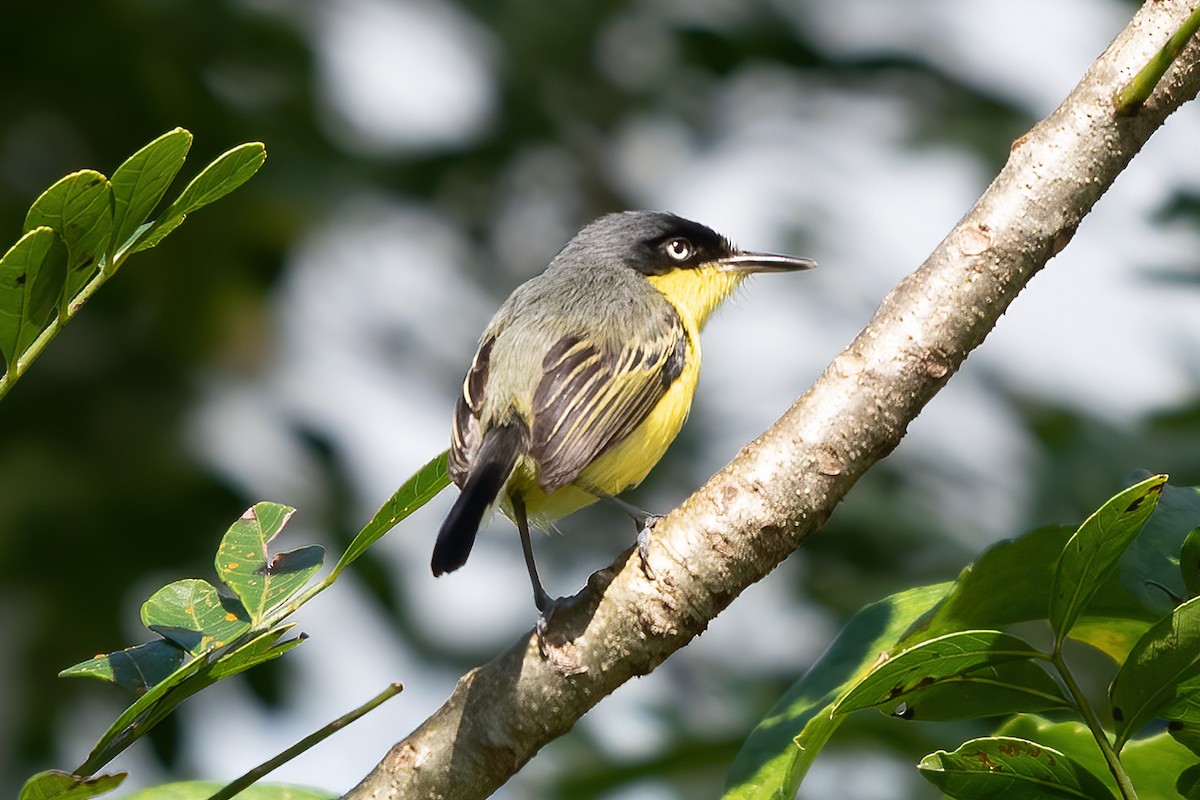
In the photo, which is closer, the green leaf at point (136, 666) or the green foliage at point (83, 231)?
the green foliage at point (83, 231)

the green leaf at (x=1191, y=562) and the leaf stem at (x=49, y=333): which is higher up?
the leaf stem at (x=49, y=333)

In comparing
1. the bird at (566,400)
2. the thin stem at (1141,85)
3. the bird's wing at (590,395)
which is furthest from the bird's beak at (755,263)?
the thin stem at (1141,85)

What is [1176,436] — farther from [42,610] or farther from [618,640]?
[42,610]

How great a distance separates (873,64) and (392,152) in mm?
2461

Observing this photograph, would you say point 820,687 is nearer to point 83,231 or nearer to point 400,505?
point 400,505

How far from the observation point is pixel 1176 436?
509 cm

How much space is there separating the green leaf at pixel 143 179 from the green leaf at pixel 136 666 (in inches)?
23.7

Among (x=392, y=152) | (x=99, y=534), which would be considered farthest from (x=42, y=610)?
(x=392, y=152)

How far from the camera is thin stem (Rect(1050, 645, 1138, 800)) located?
5.66 ft

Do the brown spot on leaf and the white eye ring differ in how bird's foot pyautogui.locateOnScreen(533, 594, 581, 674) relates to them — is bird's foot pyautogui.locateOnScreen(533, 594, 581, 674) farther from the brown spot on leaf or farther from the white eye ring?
the white eye ring

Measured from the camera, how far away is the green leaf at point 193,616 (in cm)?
209

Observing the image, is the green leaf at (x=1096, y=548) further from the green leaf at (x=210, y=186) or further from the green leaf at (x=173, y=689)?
the green leaf at (x=210, y=186)

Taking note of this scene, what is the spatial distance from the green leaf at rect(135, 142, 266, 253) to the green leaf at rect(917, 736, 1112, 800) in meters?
1.24

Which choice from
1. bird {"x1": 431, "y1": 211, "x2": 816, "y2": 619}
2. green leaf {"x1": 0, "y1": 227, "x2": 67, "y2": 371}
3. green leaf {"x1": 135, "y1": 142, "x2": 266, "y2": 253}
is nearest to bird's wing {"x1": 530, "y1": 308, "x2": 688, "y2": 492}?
bird {"x1": 431, "y1": 211, "x2": 816, "y2": 619}
